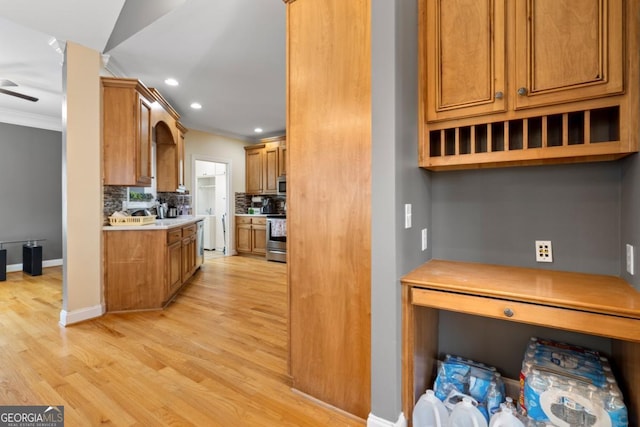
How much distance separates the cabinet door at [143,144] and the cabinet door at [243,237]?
306cm

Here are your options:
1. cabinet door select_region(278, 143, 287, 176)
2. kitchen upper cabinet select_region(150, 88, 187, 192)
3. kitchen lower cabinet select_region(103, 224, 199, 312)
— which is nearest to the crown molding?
kitchen upper cabinet select_region(150, 88, 187, 192)

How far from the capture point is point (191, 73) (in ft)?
12.1

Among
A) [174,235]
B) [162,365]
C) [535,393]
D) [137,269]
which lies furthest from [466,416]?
[174,235]

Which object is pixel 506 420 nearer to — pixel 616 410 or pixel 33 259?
pixel 616 410

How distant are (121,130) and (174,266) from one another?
1.59m

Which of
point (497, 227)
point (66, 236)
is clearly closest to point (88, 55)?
point (66, 236)

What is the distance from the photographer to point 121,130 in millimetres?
3234

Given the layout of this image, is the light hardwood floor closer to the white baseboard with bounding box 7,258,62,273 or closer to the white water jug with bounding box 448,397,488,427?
the white water jug with bounding box 448,397,488,427

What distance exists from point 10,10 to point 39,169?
3799 millimetres

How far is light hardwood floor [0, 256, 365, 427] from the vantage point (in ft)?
5.59

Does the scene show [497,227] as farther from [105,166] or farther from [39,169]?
[39,169]

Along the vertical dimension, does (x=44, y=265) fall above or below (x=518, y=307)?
below

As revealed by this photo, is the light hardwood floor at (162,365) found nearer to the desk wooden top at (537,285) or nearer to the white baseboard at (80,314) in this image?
the white baseboard at (80,314)

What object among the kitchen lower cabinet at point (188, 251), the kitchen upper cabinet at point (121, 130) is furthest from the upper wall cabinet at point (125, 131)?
the kitchen lower cabinet at point (188, 251)
